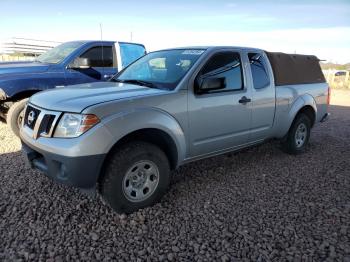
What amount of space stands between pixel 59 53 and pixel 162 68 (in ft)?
11.5

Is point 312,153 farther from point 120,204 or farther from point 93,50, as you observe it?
point 93,50

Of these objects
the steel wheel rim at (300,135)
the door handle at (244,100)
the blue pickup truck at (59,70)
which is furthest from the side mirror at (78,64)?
the steel wheel rim at (300,135)

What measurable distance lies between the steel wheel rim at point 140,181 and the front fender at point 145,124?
36 cm

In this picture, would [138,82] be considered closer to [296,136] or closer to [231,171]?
[231,171]

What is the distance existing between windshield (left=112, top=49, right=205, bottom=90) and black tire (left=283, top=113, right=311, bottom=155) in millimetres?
2324

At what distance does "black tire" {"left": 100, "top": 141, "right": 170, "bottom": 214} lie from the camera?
3.05 metres

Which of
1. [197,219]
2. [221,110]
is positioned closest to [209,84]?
[221,110]

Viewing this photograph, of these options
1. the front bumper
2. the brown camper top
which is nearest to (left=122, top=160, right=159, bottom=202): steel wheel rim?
the front bumper

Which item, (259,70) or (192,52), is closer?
(192,52)

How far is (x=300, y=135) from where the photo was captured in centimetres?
559

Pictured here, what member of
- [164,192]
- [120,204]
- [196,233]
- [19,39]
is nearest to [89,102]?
[120,204]

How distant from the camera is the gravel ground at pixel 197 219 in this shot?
2.72 m

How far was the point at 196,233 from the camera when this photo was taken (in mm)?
3000

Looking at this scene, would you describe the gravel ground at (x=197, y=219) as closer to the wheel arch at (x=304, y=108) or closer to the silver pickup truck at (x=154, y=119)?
the silver pickup truck at (x=154, y=119)
